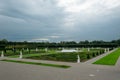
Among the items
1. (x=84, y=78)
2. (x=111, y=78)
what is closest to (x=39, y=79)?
(x=84, y=78)

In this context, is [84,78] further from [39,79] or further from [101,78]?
[39,79]

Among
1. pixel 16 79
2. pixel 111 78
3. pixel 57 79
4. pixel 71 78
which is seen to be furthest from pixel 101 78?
pixel 16 79

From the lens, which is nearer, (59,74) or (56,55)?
(59,74)

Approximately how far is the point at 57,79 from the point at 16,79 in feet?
6.71

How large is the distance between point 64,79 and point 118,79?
2788mm

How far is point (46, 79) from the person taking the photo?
26.4 feet

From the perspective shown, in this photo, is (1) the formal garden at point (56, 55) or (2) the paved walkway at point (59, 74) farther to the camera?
(1) the formal garden at point (56, 55)

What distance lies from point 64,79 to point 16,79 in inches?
94.4

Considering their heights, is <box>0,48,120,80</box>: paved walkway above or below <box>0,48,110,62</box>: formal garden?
below

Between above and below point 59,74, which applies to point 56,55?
above

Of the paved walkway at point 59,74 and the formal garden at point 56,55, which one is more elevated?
the formal garden at point 56,55

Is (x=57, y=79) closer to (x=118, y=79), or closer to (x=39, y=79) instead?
(x=39, y=79)

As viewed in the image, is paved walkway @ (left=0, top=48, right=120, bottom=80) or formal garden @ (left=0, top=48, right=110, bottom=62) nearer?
paved walkway @ (left=0, top=48, right=120, bottom=80)

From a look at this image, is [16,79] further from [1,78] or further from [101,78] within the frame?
[101,78]
